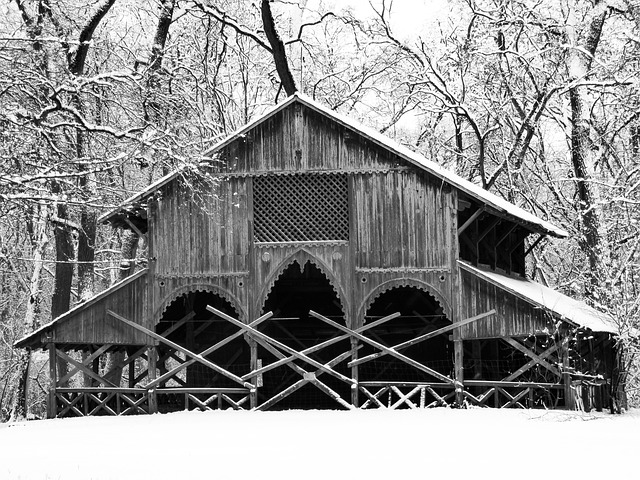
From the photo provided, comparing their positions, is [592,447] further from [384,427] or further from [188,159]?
[188,159]

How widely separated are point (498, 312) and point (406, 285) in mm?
2324

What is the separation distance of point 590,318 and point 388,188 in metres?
6.11

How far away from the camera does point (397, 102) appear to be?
4134 cm

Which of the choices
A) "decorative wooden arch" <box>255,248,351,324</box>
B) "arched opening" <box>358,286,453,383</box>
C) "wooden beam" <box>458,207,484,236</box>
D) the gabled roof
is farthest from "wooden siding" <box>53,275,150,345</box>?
"wooden beam" <box>458,207,484,236</box>

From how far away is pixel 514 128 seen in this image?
38.7 m

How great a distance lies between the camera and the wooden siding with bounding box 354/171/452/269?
25641mm

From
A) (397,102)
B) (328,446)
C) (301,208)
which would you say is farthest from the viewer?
(397,102)

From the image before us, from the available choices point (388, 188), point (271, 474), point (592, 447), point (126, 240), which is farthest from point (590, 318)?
point (126, 240)

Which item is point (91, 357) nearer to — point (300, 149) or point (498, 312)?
point (300, 149)

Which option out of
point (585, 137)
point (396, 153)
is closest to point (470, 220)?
point (396, 153)

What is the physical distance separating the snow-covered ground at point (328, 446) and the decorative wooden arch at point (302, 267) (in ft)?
9.11

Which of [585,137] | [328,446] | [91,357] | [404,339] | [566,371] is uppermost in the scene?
[585,137]

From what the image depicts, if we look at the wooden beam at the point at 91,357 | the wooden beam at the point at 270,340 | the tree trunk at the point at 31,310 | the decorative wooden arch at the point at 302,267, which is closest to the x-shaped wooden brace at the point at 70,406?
the wooden beam at the point at 91,357

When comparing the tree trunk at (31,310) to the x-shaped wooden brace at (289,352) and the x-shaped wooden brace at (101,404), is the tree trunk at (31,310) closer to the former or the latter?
the x-shaped wooden brace at (101,404)
